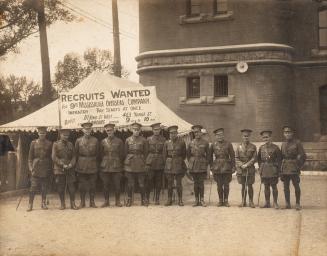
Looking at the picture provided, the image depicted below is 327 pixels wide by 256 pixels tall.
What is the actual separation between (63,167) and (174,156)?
2.34m

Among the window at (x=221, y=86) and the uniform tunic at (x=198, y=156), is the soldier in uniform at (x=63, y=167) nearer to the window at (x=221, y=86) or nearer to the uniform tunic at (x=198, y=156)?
the uniform tunic at (x=198, y=156)

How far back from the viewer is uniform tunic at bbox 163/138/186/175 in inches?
413

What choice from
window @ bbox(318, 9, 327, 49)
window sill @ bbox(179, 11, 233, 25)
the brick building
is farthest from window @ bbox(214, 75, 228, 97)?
window @ bbox(318, 9, 327, 49)

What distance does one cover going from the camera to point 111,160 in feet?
34.3

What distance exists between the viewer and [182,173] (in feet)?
34.6

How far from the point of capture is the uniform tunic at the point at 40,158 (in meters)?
10.2

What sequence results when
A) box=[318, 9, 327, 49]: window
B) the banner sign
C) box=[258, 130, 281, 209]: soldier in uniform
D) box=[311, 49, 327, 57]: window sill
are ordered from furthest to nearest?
1. box=[318, 9, 327, 49]: window
2. box=[311, 49, 327, 57]: window sill
3. the banner sign
4. box=[258, 130, 281, 209]: soldier in uniform

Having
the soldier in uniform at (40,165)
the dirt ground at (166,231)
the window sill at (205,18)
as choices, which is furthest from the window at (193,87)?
the soldier in uniform at (40,165)

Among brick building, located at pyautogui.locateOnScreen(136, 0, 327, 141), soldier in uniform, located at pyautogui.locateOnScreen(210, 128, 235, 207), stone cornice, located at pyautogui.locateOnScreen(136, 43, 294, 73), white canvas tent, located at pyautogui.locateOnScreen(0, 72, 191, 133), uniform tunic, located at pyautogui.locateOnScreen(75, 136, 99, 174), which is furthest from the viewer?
brick building, located at pyautogui.locateOnScreen(136, 0, 327, 141)

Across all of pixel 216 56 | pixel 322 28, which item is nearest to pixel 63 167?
pixel 216 56

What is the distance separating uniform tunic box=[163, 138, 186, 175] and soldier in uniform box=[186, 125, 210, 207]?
18cm

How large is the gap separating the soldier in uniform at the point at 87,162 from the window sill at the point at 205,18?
957 centimetres

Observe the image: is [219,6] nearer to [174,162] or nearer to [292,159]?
[174,162]

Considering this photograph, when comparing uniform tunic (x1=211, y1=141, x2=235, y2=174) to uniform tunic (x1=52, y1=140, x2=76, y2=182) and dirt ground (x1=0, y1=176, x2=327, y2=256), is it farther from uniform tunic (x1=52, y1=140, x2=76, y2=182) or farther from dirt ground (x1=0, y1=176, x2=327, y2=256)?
uniform tunic (x1=52, y1=140, x2=76, y2=182)
